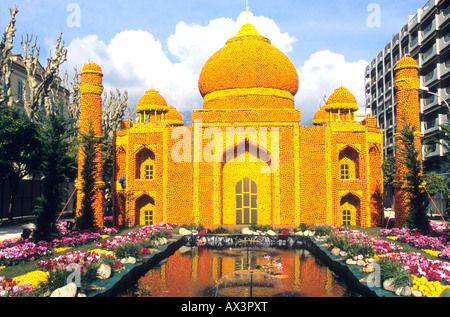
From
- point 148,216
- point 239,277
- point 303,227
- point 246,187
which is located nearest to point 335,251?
point 239,277

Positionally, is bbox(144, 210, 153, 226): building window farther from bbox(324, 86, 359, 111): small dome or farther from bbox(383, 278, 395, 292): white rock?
bbox(383, 278, 395, 292): white rock

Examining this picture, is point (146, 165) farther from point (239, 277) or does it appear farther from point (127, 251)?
point (239, 277)

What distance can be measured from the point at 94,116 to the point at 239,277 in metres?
12.4

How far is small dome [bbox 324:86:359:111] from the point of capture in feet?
74.3

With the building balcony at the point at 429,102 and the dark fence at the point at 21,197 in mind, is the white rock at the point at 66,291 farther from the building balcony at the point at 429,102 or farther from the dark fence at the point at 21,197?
the building balcony at the point at 429,102

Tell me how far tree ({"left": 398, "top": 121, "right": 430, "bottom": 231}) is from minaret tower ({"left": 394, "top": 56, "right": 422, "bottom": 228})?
648mm

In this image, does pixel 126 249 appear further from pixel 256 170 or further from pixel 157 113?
pixel 157 113

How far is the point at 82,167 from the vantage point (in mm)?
18062

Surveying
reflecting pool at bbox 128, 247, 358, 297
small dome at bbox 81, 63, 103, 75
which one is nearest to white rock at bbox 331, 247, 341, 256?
reflecting pool at bbox 128, 247, 358, 297

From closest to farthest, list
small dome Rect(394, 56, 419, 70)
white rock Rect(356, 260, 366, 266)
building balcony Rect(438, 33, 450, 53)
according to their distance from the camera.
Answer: white rock Rect(356, 260, 366, 266) < small dome Rect(394, 56, 419, 70) < building balcony Rect(438, 33, 450, 53)

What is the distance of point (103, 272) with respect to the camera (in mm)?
9305

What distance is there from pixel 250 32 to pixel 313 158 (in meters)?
10.3

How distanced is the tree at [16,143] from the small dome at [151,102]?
258 inches
